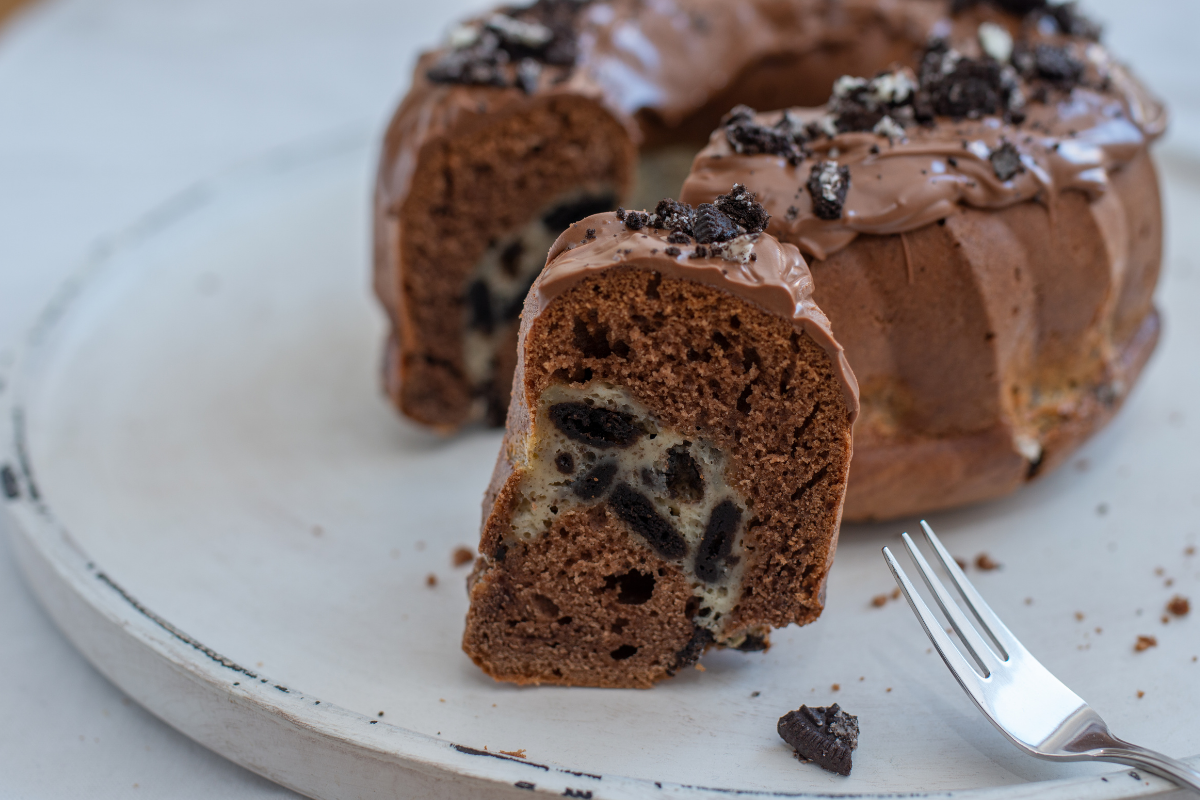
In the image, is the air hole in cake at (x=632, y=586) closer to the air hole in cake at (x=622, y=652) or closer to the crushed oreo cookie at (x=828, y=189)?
the air hole in cake at (x=622, y=652)

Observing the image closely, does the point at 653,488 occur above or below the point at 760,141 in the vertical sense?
below

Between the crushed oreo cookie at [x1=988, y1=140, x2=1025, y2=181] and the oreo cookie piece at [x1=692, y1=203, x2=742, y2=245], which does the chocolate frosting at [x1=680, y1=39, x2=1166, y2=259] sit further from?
the oreo cookie piece at [x1=692, y1=203, x2=742, y2=245]

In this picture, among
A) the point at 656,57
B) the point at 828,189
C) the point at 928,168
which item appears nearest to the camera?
the point at 828,189

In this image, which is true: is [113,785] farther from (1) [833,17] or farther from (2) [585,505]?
(1) [833,17]

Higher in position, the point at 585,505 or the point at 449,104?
the point at 449,104

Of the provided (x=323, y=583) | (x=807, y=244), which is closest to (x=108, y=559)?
(x=323, y=583)

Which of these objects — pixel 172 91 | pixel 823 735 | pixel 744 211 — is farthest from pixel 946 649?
pixel 172 91

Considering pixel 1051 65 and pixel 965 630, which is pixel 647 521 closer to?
pixel 965 630

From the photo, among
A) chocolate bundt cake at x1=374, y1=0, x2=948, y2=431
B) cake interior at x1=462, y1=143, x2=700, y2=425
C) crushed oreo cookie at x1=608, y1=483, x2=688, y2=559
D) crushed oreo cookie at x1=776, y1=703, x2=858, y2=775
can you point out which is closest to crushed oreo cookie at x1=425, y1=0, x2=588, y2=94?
chocolate bundt cake at x1=374, y1=0, x2=948, y2=431
